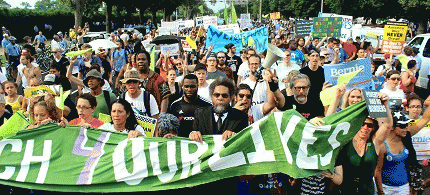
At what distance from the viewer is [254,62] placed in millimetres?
6879

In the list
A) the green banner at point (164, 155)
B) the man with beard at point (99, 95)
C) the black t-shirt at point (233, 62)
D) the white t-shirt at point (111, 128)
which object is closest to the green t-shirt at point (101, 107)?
the man with beard at point (99, 95)

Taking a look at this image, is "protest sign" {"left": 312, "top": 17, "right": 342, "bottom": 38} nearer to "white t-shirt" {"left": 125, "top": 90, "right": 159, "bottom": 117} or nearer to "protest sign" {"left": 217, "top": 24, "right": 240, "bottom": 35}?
"protest sign" {"left": 217, "top": 24, "right": 240, "bottom": 35}

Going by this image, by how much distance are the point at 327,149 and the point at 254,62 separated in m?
3.04

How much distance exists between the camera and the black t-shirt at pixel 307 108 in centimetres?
516

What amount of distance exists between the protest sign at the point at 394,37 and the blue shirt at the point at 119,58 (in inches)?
266

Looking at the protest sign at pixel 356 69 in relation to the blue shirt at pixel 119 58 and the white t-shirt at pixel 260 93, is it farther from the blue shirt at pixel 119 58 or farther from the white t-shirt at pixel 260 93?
the blue shirt at pixel 119 58

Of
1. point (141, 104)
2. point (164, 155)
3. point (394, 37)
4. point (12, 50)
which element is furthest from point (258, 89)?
point (12, 50)

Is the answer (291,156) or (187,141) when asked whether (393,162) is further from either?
(187,141)

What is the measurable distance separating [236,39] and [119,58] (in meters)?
3.28

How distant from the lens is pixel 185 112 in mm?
5512

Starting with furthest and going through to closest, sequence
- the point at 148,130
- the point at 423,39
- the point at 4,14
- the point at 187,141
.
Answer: the point at 4,14 → the point at 423,39 → the point at 148,130 → the point at 187,141

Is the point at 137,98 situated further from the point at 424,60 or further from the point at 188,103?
the point at 424,60

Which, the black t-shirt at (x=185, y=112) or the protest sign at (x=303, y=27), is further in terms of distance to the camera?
the protest sign at (x=303, y=27)

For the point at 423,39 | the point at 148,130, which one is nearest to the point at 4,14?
the point at 423,39
